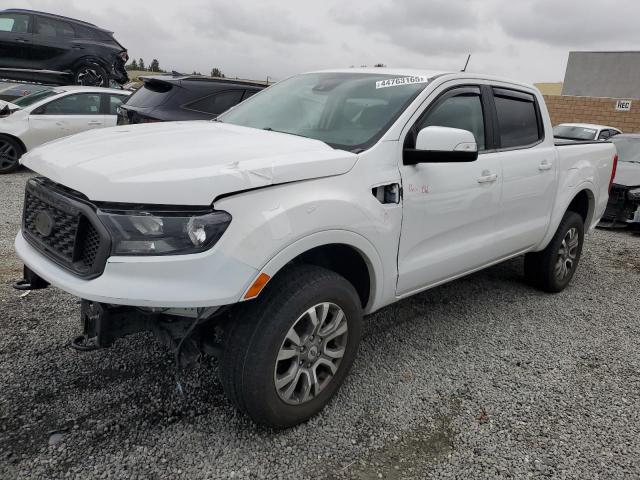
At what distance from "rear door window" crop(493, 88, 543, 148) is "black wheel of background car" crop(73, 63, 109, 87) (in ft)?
37.7

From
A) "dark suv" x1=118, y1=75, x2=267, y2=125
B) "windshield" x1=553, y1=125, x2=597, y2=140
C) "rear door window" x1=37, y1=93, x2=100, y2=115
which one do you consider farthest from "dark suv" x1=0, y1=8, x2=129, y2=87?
"windshield" x1=553, y1=125, x2=597, y2=140

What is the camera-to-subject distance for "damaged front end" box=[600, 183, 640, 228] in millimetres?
7642

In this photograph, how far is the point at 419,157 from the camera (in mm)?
2838

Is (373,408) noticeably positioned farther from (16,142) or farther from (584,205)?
(16,142)

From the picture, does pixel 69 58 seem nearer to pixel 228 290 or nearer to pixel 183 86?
pixel 183 86

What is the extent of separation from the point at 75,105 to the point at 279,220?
28.8 feet

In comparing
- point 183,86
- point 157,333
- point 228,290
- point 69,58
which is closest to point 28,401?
point 157,333

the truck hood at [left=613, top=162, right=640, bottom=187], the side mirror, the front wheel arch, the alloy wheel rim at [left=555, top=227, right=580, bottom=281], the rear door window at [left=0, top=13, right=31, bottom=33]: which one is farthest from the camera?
the rear door window at [left=0, top=13, right=31, bottom=33]

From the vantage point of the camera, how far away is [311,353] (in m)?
2.54

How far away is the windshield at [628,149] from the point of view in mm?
8711

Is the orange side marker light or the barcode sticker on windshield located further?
the barcode sticker on windshield

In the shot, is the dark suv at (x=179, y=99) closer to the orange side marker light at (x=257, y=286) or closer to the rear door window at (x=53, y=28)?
the orange side marker light at (x=257, y=286)

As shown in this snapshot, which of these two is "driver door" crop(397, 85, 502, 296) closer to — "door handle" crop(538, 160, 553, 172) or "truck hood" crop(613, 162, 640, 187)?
"door handle" crop(538, 160, 553, 172)

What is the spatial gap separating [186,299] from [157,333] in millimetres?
492
